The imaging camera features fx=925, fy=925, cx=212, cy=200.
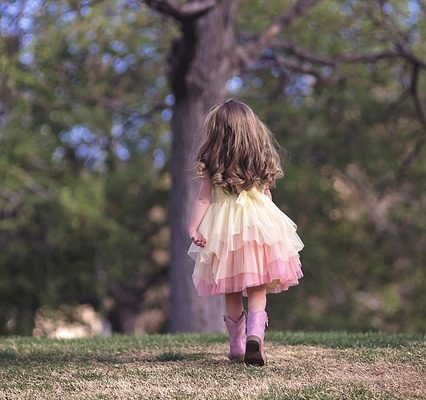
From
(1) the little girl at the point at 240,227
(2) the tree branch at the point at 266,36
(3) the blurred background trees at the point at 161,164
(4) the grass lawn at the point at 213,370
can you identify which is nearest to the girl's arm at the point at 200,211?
(1) the little girl at the point at 240,227

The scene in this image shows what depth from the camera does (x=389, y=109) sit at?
19.7 meters

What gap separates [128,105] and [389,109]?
5528 mm

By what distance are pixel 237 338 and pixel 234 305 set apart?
215 mm

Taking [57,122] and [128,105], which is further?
[57,122]

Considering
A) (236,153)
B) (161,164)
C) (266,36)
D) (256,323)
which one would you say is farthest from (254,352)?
(161,164)

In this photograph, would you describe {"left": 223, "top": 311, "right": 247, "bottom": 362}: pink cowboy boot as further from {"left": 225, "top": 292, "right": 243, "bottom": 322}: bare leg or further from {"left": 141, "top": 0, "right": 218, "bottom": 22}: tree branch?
{"left": 141, "top": 0, "right": 218, "bottom": 22}: tree branch

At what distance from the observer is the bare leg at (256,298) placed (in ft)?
19.3

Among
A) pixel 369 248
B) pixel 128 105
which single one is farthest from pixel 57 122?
pixel 369 248

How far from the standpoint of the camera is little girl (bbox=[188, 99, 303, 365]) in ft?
19.1

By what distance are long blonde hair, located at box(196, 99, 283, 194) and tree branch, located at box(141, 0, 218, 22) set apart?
4992 mm

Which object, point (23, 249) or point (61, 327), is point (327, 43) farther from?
point (61, 327)

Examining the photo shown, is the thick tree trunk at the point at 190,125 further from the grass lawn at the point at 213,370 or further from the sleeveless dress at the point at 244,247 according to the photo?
the sleeveless dress at the point at 244,247

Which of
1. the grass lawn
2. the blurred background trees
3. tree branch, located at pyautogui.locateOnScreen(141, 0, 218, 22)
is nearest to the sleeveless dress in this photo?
the grass lawn

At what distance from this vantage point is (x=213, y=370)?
557 centimetres
